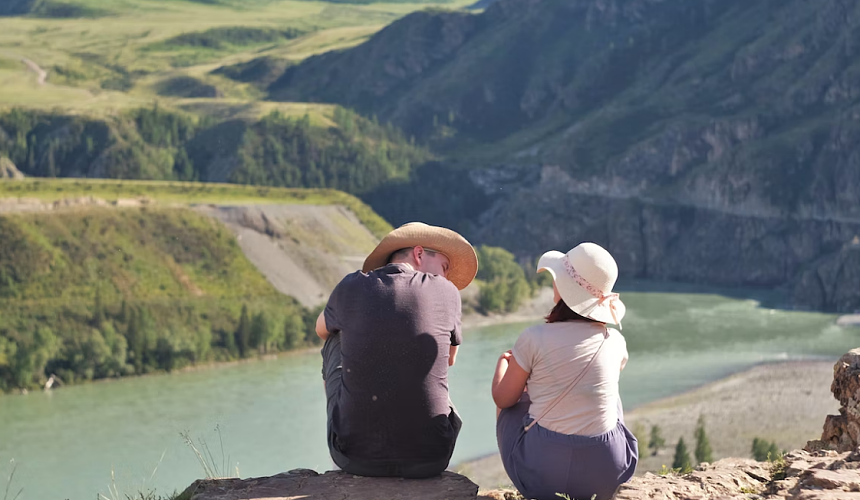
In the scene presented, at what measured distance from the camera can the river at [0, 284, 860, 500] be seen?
53.3 meters

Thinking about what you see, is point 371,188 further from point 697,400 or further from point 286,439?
point 286,439

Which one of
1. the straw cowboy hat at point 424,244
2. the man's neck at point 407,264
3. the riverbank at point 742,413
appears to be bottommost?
the riverbank at point 742,413

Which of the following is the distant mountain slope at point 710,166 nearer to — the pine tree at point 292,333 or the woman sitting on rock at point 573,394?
the pine tree at point 292,333

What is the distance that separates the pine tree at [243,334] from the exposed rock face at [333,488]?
7964 centimetres

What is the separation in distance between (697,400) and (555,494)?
216ft

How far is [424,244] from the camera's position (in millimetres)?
12344

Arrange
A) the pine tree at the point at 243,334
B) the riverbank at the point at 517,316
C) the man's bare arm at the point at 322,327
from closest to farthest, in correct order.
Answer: the man's bare arm at the point at 322,327 → the pine tree at the point at 243,334 → the riverbank at the point at 517,316

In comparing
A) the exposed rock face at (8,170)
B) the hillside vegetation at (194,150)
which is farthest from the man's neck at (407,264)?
the hillside vegetation at (194,150)

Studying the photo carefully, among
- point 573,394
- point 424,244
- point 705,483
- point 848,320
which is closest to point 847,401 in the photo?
point 705,483

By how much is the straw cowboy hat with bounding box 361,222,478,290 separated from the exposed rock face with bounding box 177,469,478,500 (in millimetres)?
2017

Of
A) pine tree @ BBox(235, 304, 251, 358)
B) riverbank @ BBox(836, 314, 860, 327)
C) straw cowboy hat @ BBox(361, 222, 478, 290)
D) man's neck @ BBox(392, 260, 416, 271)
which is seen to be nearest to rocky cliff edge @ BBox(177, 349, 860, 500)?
man's neck @ BBox(392, 260, 416, 271)

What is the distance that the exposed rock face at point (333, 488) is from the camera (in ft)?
36.7

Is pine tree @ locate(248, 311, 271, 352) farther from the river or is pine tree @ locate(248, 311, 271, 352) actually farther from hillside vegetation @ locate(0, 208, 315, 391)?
the river

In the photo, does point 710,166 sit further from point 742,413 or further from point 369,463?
point 369,463
